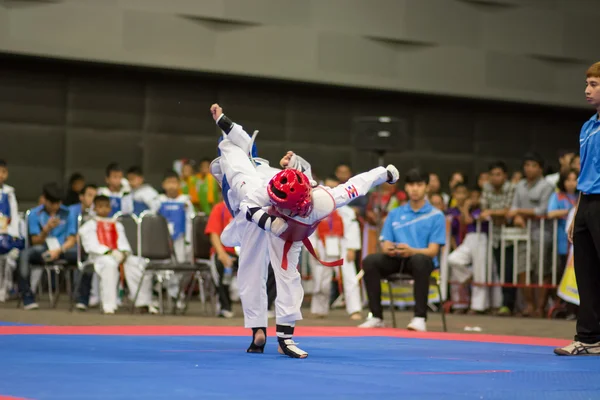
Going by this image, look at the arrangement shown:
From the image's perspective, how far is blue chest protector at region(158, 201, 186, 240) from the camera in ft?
33.1

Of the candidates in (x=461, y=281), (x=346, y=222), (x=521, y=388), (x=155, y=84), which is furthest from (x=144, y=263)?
(x=521, y=388)

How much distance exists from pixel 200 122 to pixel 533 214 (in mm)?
5829

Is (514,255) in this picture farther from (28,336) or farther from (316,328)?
(28,336)

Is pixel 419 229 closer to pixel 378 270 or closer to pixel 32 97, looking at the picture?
pixel 378 270

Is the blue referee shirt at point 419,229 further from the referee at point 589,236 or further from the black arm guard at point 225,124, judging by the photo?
the black arm guard at point 225,124

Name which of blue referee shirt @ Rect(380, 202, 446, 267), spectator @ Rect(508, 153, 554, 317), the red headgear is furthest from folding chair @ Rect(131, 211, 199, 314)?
the red headgear

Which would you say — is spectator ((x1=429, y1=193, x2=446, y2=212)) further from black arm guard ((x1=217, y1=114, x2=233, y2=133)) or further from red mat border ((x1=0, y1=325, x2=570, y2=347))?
black arm guard ((x1=217, y1=114, x2=233, y2=133))

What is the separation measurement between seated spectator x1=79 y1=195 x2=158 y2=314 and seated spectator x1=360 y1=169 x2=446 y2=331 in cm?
246

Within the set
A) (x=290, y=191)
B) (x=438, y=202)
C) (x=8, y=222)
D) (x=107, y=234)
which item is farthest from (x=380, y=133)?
(x=290, y=191)

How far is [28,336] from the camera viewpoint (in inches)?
235

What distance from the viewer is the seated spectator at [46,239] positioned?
32.3 feet

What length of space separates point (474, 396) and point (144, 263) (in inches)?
256

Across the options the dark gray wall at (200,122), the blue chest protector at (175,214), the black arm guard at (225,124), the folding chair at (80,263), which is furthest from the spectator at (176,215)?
the black arm guard at (225,124)

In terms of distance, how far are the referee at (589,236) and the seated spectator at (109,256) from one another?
4973 mm
